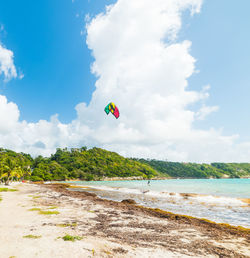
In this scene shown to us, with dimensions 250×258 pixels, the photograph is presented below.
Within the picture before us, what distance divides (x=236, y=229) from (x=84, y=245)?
44.1ft

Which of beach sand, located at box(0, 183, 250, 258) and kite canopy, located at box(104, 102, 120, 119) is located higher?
kite canopy, located at box(104, 102, 120, 119)

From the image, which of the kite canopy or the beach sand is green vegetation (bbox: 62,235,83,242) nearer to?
the beach sand

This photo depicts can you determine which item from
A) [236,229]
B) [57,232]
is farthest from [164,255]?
[236,229]

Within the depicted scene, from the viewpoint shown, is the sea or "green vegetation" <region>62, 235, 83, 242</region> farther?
the sea

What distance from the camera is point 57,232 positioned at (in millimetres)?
10883

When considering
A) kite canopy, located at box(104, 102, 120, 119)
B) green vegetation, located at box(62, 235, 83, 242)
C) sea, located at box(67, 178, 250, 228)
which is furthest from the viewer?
kite canopy, located at box(104, 102, 120, 119)

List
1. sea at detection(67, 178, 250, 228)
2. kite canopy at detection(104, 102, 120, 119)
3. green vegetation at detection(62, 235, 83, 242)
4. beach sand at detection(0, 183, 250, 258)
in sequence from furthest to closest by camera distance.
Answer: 1. kite canopy at detection(104, 102, 120, 119)
2. sea at detection(67, 178, 250, 228)
3. green vegetation at detection(62, 235, 83, 242)
4. beach sand at detection(0, 183, 250, 258)

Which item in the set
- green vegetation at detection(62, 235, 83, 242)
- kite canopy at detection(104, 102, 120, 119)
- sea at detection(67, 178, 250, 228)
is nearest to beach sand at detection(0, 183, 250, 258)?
green vegetation at detection(62, 235, 83, 242)

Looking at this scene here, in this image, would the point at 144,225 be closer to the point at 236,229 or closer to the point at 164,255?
the point at 164,255

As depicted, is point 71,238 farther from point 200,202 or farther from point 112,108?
point 200,202

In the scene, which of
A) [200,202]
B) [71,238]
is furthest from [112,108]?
[71,238]

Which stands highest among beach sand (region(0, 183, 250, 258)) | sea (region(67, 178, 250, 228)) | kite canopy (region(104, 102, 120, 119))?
kite canopy (region(104, 102, 120, 119))

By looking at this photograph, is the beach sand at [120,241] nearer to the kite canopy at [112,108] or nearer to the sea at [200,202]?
the sea at [200,202]

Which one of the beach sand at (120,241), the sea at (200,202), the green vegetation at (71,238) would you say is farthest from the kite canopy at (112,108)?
the green vegetation at (71,238)
